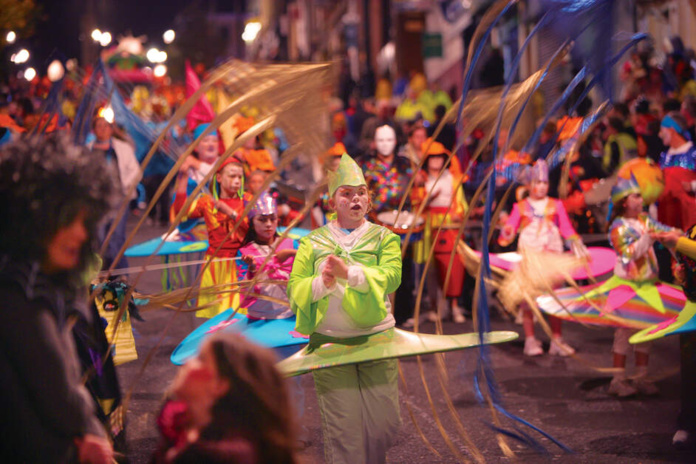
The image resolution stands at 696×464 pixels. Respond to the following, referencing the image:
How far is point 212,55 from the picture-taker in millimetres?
45531

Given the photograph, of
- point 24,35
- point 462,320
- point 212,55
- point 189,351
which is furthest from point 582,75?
point 212,55

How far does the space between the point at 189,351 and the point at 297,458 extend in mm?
2596

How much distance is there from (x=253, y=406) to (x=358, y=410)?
6.71ft

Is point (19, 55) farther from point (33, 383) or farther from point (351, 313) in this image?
point (33, 383)

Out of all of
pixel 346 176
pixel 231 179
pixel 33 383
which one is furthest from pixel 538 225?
pixel 33 383

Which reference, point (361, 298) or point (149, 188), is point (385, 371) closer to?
point (361, 298)

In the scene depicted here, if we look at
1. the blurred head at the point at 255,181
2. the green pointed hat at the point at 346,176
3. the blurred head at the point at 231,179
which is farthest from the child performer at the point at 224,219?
the green pointed hat at the point at 346,176

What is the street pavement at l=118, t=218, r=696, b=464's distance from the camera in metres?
5.29

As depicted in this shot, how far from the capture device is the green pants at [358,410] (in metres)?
4.30

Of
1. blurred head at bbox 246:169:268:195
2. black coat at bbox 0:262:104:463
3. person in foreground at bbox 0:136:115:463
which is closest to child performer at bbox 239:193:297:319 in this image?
blurred head at bbox 246:169:268:195

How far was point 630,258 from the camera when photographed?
637 cm

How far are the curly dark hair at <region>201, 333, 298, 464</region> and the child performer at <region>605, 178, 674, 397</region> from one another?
4426 millimetres

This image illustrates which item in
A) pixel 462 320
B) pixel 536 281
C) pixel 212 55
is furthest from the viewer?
pixel 212 55

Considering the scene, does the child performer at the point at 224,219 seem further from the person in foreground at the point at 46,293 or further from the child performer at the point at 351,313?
the person in foreground at the point at 46,293
